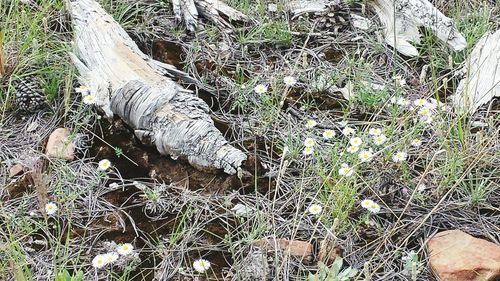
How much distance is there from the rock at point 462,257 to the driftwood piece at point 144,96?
2.95 ft

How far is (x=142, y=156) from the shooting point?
9.75 ft

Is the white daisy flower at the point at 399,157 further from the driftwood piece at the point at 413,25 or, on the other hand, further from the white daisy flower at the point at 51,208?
the white daisy flower at the point at 51,208

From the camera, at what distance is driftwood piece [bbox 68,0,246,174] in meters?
2.88

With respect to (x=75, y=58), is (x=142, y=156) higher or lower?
lower

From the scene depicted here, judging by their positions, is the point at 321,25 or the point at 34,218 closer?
the point at 34,218

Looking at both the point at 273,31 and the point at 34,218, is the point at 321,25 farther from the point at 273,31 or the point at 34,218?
the point at 34,218

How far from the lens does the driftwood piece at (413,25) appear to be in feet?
11.4

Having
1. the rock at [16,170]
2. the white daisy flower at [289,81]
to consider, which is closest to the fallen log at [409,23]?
the white daisy flower at [289,81]

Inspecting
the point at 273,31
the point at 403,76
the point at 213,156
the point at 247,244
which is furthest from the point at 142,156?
the point at 403,76

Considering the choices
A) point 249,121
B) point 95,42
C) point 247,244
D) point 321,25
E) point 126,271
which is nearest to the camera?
point 126,271

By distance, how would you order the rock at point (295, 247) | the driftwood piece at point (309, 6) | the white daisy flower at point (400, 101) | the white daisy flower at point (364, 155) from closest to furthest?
1. the rock at point (295, 247)
2. the white daisy flower at point (364, 155)
3. the white daisy flower at point (400, 101)
4. the driftwood piece at point (309, 6)

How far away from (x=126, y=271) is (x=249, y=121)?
1.11 meters

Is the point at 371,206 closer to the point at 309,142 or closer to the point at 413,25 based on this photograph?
the point at 309,142

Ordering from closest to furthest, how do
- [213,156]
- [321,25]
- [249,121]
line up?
[213,156]
[249,121]
[321,25]
